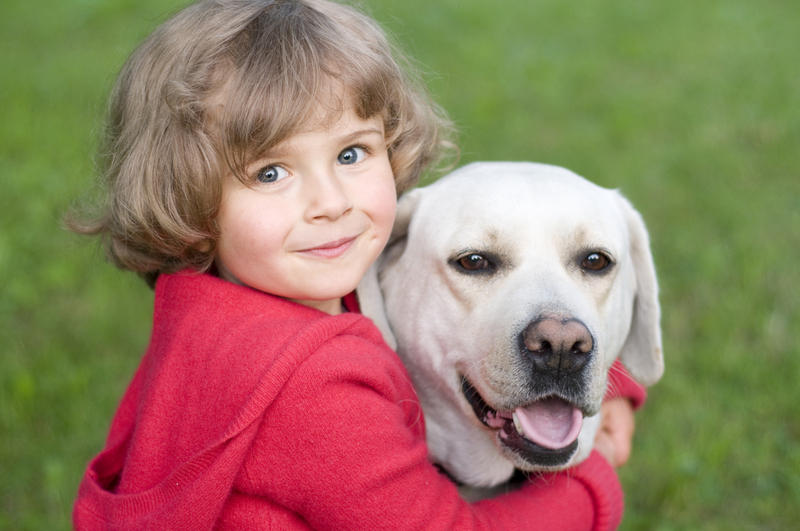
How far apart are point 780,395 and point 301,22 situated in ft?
10.5

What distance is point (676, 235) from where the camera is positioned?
229 inches

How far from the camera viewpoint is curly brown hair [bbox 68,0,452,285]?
216 centimetres

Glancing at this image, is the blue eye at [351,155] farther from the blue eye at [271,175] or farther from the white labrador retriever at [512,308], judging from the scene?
the white labrador retriever at [512,308]

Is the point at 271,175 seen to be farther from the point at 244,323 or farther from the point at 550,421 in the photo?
the point at 550,421

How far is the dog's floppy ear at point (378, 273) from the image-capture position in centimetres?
268

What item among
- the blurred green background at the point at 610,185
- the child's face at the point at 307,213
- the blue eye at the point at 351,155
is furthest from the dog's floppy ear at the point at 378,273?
the blurred green background at the point at 610,185

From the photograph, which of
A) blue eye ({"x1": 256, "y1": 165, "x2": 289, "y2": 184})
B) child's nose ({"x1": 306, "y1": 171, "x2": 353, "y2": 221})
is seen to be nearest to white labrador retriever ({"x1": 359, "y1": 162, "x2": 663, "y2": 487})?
child's nose ({"x1": 306, "y1": 171, "x2": 353, "y2": 221})

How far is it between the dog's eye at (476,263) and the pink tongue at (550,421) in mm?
439

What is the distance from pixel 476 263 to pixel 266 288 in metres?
0.66

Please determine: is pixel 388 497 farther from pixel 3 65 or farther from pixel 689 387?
pixel 3 65

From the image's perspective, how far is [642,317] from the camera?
2.89m

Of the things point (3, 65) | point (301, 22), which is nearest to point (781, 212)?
point (301, 22)

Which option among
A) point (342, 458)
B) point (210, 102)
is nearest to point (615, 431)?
point (342, 458)

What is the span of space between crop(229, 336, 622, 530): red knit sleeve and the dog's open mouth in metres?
0.30
